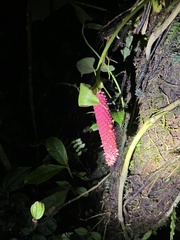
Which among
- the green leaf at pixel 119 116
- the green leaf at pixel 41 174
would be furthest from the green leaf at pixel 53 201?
the green leaf at pixel 119 116

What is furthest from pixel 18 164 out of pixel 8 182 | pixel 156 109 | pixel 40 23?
pixel 156 109

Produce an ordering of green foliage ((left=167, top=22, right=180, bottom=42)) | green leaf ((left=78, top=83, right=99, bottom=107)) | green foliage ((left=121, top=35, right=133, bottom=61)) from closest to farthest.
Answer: green leaf ((left=78, top=83, right=99, bottom=107)) < green foliage ((left=167, top=22, right=180, bottom=42)) < green foliage ((left=121, top=35, right=133, bottom=61))

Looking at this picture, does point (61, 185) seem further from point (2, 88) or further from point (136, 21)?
point (136, 21)

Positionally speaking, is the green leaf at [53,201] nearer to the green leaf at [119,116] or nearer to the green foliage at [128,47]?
the green leaf at [119,116]

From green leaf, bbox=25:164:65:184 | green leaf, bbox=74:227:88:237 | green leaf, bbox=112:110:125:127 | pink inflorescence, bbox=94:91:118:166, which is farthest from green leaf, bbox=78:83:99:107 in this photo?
green leaf, bbox=74:227:88:237

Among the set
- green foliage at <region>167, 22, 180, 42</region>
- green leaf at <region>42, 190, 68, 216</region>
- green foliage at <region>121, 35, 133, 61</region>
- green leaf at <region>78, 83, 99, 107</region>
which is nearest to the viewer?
green leaf at <region>78, 83, 99, 107</region>

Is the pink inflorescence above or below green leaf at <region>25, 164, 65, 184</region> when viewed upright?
above

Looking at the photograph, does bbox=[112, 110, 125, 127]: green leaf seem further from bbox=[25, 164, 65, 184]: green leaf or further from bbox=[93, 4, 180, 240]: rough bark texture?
bbox=[25, 164, 65, 184]: green leaf

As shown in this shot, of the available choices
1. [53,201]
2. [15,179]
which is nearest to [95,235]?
[53,201]
